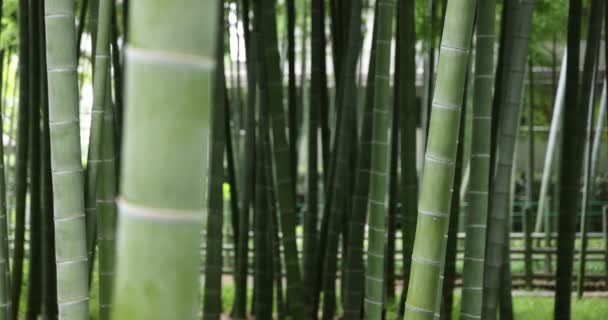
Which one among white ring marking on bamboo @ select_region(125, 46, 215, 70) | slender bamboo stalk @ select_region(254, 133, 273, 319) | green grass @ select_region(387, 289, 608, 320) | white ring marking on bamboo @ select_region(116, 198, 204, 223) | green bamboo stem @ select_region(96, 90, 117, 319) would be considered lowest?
green grass @ select_region(387, 289, 608, 320)

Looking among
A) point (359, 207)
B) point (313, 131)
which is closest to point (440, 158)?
point (359, 207)

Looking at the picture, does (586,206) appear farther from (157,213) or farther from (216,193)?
(157,213)

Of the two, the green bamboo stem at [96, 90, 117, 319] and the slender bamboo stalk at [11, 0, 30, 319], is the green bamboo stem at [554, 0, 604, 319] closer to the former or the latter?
the green bamboo stem at [96, 90, 117, 319]

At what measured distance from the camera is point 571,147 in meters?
2.66

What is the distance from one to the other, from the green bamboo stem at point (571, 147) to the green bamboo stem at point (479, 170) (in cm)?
87

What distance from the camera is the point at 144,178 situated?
0.78 m

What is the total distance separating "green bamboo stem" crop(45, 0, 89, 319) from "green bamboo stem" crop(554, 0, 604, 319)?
69.0 inches

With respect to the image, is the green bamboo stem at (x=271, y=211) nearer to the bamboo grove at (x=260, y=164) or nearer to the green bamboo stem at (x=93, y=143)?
the bamboo grove at (x=260, y=164)

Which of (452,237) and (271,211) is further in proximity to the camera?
(271,211)

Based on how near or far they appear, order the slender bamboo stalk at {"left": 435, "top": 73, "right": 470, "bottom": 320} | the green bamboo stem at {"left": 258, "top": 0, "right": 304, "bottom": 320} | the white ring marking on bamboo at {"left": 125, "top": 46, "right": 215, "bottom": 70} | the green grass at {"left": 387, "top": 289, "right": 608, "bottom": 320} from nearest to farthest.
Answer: the white ring marking on bamboo at {"left": 125, "top": 46, "right": 215, "bottom": 70} < the green bamboo stem at {"left": 258, "top": 0, "right": 304, "bottom": 320} < the slender bamboo stalk at {"left": 435, "top": 73, "right": 470, "bottom": 320} < the green grass at {"left": 387, "top": 289, "right": 608, "bottom": 320}

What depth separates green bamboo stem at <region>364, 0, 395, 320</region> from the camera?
6.03 ft

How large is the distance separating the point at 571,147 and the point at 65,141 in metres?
1.87

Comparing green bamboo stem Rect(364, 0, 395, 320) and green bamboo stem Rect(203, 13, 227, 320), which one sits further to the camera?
green bamboo stem Rect(203, 13, 227, 320)

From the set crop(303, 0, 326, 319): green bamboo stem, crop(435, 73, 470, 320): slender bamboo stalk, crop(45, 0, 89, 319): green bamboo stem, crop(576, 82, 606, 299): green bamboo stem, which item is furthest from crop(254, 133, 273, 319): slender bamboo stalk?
crop(576, 82, 606, 299): green bamboo stem
